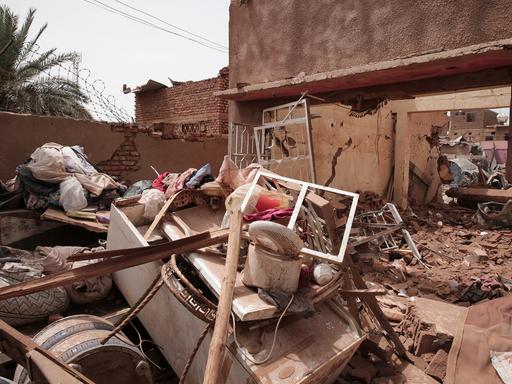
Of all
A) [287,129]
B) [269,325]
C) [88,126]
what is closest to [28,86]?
[88,126]

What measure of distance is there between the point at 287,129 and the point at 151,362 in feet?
17.2

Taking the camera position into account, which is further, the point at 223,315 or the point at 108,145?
the point at 108,145

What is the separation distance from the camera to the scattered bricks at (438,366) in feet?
9.15

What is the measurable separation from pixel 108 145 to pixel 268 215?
15.1 feet

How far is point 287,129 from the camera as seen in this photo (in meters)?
6.95

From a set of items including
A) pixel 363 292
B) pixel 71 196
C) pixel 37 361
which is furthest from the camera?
pixel 71 196

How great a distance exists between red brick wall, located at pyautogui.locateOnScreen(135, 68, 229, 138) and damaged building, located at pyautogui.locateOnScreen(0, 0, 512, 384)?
6.18 ft

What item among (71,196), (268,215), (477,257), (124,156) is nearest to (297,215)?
(268,215)

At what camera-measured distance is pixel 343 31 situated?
4574mm

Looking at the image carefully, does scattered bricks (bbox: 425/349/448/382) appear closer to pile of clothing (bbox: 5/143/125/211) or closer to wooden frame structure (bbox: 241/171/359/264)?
wooden frame structure (bbox: 241/171/359/264)

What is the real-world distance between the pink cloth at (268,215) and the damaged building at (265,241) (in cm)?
2

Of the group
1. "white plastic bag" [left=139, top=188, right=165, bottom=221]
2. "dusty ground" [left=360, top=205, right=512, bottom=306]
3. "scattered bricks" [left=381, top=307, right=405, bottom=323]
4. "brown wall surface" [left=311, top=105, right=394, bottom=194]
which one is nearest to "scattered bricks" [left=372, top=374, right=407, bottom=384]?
"scattered bricks" [left=381, top=307, right=405, bottom=323]

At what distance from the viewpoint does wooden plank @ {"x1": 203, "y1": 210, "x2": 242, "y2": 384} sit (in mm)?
1399

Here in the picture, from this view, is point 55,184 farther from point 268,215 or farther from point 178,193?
point 268,215
